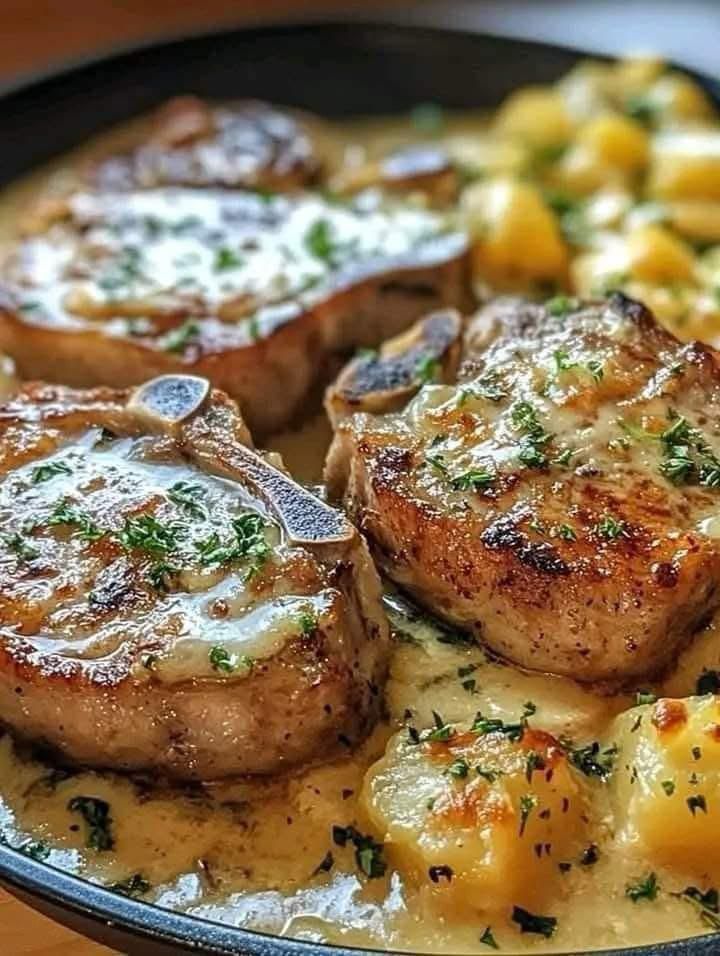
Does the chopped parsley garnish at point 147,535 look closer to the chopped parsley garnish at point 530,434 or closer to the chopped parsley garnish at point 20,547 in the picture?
the chopped parsley garnish at point 20,547

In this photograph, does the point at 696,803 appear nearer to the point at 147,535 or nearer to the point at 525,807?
the point at 525,807

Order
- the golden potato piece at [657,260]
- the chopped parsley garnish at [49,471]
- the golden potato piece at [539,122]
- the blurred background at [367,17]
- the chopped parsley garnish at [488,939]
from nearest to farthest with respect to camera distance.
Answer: the chopped parsley garnish at [488,939] < the chopped parsley garnish at [49,471] < the golden potato piece at [657,260] < the golden potato piece at [539,122] < the blurred background at [367,17]

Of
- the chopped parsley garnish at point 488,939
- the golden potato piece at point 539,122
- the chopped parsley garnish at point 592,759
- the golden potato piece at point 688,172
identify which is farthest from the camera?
the golden potato piece at point 539,122

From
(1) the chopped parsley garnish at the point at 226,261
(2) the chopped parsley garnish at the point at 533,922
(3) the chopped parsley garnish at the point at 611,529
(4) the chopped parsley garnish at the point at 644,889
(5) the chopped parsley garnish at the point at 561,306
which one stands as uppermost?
(5) the chopped parsley garnish at the point at 561,306

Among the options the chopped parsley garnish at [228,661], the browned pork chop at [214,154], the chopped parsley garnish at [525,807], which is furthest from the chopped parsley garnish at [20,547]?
the browned pork chop at [214,154]

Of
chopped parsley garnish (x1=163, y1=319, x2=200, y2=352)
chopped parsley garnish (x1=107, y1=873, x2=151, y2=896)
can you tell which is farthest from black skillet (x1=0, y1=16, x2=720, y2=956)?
chopped parsley garnish (x1=107, y1=873, x2=151, y2=896)

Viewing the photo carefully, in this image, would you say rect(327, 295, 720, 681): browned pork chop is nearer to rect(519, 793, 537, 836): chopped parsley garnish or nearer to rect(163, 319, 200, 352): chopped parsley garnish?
rect(519, 793, 537, 836): chopped parsley garnish

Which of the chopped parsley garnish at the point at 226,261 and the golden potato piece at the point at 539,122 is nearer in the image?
the chopped parsley garnish at the point at 226,261

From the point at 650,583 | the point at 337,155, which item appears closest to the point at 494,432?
the point at 650,583
